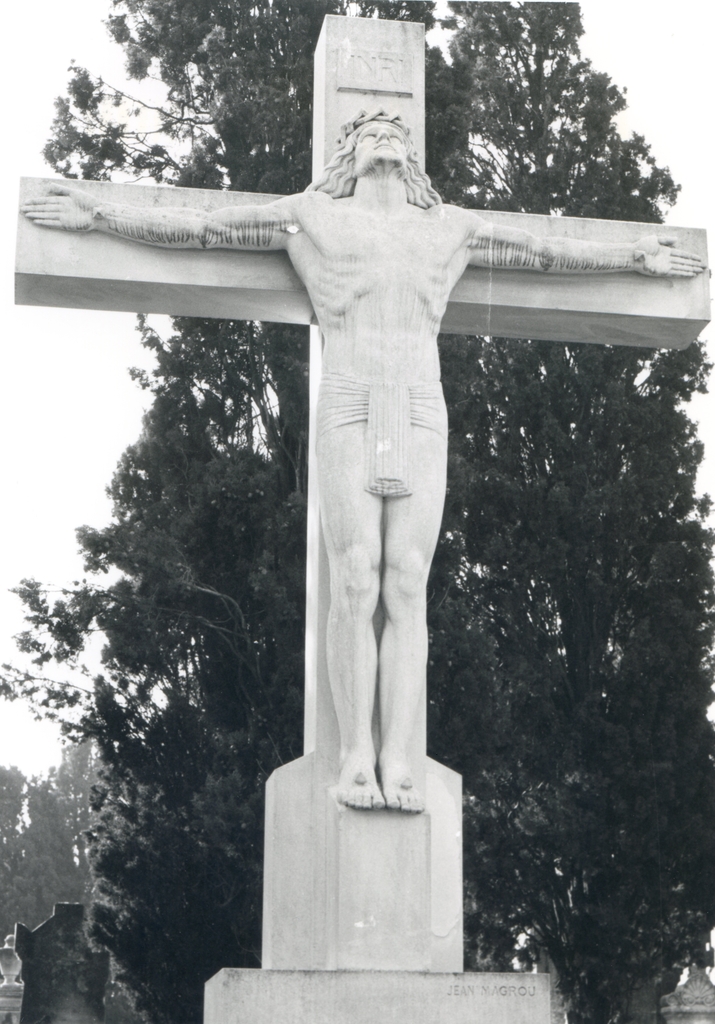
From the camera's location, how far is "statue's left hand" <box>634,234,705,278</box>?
6.15 m

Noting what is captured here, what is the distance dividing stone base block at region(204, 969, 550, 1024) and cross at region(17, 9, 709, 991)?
6.5 inches

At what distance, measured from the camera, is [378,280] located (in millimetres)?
5566

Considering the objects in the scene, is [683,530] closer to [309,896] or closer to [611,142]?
[611,142]

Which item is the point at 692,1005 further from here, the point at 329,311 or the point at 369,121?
the point at 369,121

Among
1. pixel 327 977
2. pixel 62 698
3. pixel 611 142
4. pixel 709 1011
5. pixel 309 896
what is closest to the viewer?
pixel 327 977

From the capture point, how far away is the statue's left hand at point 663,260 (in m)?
6.15

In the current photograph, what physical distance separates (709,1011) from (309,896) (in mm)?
8329

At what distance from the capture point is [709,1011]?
12453 millimetres

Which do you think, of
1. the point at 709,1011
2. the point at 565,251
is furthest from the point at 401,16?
the point at 565,251

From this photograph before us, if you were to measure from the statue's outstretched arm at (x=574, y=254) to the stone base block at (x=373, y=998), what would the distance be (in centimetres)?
271

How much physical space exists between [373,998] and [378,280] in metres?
2.46

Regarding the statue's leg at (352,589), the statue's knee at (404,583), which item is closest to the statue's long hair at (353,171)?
the statue's leg at (352,589)

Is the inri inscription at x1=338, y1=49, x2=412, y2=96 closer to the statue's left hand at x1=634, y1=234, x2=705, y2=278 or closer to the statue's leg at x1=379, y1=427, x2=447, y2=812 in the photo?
the statue's left hand at x1=634, y1=234, x2=705, y2=278

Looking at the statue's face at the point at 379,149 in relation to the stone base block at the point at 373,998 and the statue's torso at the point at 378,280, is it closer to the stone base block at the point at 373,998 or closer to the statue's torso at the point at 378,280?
the statue's torso at the point at 378,280
